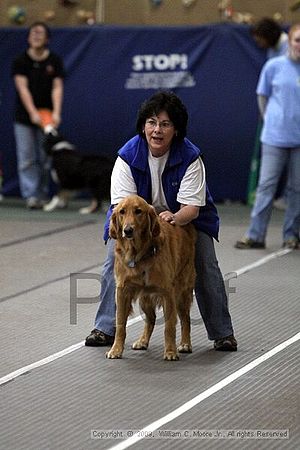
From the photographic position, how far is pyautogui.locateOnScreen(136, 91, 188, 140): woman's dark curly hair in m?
6.08

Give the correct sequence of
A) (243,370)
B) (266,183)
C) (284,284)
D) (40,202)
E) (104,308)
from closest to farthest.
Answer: (243,370) < (104,308) < (284,284) < (266,183) < (40,202)

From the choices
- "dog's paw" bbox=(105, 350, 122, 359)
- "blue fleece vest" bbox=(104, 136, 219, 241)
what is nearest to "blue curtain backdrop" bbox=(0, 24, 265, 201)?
"blue fleece vest" bbox=(104, 136, 219, 241)

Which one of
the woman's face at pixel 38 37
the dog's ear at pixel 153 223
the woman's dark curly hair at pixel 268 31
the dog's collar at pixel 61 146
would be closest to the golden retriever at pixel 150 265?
the dog's ear at pixel 153 223

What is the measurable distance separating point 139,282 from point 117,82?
7475 mm

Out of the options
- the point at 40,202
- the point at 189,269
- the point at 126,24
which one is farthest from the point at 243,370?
the point at 126,24

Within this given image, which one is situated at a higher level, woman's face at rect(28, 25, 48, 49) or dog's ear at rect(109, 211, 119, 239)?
woman's face at rect(28, 25, 48, 49)

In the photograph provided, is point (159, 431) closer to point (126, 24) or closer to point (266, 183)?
point (266, 183)

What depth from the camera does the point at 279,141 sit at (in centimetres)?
984

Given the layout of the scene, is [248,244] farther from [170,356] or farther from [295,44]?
[170,356]

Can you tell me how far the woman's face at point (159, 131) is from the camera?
6.06 metres

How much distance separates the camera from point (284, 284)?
8430 mm

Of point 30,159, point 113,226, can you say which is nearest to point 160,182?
point 113,226

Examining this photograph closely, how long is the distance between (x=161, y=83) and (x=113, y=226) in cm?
732

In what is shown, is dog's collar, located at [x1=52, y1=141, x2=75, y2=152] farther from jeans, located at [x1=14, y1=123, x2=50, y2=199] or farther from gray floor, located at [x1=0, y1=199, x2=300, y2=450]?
gray floor, located at [x1=0, y1=199, x2=300, y2=450]
